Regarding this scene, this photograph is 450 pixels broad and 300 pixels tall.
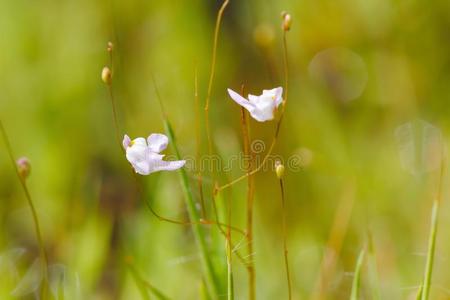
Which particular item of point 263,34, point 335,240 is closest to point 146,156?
point 335,240

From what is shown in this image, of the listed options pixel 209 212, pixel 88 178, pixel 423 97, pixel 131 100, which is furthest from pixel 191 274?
pixel 423 97

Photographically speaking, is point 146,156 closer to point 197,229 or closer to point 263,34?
point 197,229

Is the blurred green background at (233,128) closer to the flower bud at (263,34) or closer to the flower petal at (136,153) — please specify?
the flower bud at (263,34)

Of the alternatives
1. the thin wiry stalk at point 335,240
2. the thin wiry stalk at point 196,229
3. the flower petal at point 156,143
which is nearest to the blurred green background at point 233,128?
the thin wiry stalk at point 335,240

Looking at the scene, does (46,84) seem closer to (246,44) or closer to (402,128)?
(246,44)

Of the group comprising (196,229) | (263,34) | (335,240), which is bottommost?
(335,240)

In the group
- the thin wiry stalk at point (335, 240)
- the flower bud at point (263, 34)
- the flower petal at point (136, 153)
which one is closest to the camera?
the flower petal at point (136, 153)

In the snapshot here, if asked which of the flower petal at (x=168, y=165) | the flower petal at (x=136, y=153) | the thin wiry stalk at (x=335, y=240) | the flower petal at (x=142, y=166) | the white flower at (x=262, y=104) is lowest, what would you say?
the thin wiry stalk at (x=335, y=240)

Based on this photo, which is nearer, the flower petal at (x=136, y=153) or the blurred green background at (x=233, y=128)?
the flower petal at (x=136, y=153)
